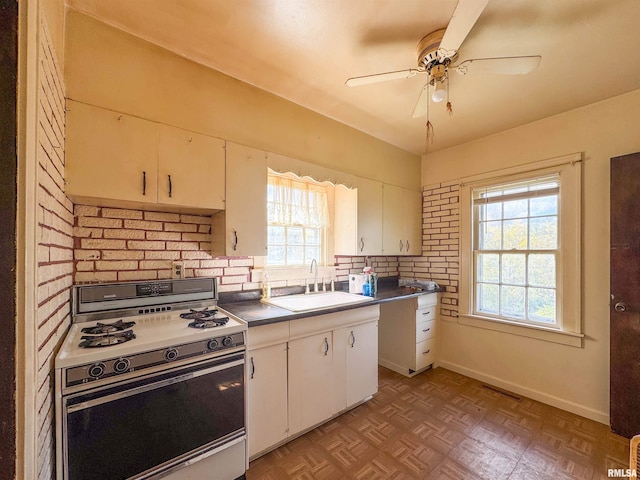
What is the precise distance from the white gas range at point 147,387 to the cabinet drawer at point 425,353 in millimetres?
2092

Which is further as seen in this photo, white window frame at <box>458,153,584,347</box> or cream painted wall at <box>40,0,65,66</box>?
white window frame at <box>458,153,584,347</box>

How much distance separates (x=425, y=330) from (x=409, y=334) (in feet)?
0.71

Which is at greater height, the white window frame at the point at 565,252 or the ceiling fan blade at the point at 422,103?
the ceiling fan blade at the point at 422,103

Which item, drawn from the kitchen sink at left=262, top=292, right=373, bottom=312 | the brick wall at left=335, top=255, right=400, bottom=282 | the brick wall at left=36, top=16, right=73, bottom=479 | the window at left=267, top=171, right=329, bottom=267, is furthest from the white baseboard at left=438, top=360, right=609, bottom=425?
the brick wall at left=36, top=16, right=73, bottom=479

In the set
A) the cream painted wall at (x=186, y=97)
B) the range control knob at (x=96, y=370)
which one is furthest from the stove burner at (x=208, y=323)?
the cream painted wall at (x=186, y=97)

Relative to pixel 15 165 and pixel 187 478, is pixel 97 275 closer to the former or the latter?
pixel 15 165

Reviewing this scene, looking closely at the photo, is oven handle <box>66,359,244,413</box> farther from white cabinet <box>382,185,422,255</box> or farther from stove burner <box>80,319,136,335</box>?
white cabinet <box>382,185,422,255</box>

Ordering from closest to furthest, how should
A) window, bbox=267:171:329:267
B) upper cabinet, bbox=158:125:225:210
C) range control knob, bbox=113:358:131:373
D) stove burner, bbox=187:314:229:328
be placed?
1. range control knob, bbox=113:358:131:373
2. stove burner, bbox=187:314:229:328
3. upper cabinet, bbox=158:125:225:210
4. window, bbox=267:171:329:267

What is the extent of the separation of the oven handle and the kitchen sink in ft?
2.13

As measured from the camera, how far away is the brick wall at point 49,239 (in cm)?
91

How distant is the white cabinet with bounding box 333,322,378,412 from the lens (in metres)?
2.19

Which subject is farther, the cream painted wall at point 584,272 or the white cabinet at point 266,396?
the cream painted wall at point 584,272

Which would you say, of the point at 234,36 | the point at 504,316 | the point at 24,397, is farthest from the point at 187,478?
the point at 504,316

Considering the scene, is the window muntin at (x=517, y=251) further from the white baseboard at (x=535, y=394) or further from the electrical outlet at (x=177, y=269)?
the electrical outlet at (x=177, y=269)
